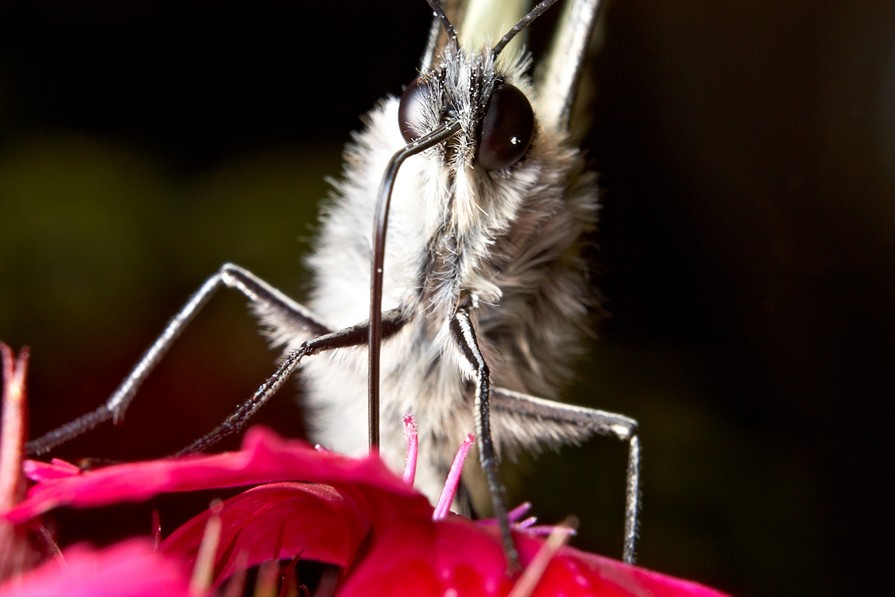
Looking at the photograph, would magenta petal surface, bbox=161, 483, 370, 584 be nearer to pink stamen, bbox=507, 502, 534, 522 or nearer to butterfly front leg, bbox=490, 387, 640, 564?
pink stamen, bbox=507, 502, 534, 522

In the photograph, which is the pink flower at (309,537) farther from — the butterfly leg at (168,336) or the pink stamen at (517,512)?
the butterfly leg at (168,336)

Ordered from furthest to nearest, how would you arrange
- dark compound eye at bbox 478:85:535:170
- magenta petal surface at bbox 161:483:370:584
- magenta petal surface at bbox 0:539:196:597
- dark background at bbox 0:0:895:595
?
dark background at bbox 0:0:895:595, dark compound eye at bbox 478:85:535:170, magenta petal surface at bbox 161:483:370:584, magenta petal surface at bbox 0:539:196:597

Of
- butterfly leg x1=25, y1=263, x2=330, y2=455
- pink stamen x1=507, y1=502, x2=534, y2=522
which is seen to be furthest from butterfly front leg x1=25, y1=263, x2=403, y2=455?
pink stamen x1=507, y1=502, x2=534, y2=522

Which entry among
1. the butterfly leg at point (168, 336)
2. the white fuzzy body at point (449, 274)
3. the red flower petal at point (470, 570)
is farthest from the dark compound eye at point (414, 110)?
the red flower petal at point (470, 570)

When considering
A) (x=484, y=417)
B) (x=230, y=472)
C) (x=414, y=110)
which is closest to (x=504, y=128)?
(x=414, y=110)

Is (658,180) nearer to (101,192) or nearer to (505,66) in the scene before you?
(505,66)

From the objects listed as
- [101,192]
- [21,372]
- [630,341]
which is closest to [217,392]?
[101,192]
